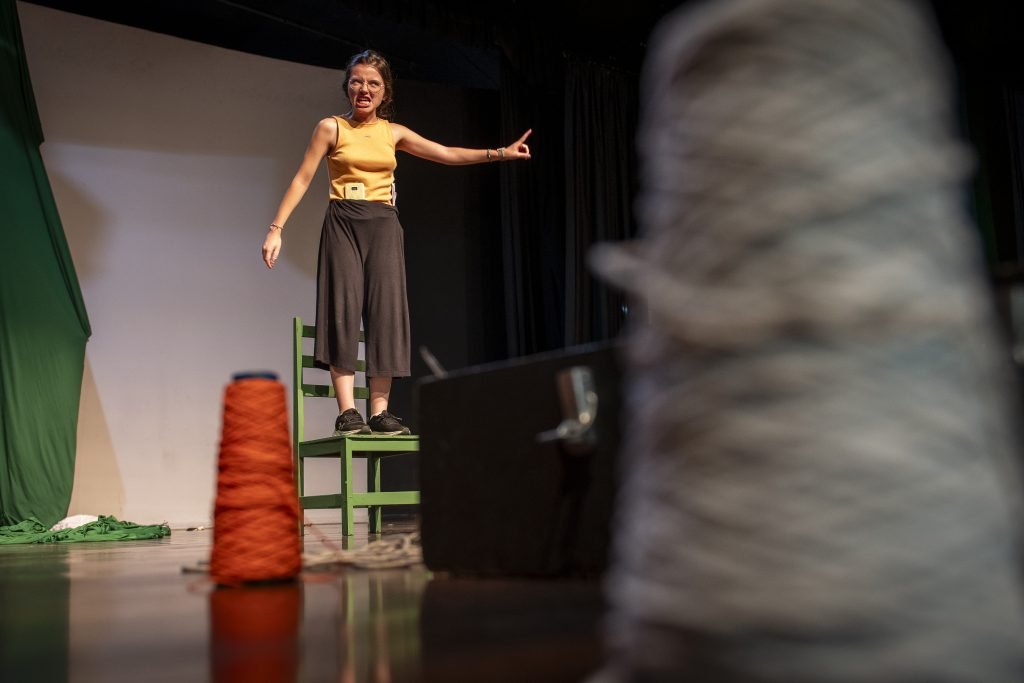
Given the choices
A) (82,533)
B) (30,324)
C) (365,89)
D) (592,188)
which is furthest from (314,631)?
(592,188)

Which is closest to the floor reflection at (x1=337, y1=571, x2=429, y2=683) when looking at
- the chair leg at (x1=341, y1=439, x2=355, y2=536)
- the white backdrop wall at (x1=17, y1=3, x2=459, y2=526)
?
the chair leg at (x1=341, y1=439, x2=355, y2=536)

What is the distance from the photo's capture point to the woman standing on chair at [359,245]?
9.48 feet

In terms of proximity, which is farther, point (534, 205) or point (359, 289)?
point (534, 205)

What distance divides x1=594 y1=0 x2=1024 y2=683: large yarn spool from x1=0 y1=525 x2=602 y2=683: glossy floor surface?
10.7 inches

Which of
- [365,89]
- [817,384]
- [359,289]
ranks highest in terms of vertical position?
[365,89]

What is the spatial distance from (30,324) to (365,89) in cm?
207

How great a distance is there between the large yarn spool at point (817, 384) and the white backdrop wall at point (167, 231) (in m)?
4.63

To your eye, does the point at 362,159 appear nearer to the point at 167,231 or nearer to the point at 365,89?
the point at 365,89

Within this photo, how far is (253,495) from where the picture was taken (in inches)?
47.2

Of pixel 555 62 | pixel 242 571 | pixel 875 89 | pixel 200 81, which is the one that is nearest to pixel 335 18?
pixel 200 81

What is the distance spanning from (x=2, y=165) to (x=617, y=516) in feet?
12.7

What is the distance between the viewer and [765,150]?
1.02 feet

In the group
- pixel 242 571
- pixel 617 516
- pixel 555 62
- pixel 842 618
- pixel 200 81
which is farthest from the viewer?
pixel 555 62

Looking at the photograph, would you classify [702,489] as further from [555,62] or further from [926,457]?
[555,62]
